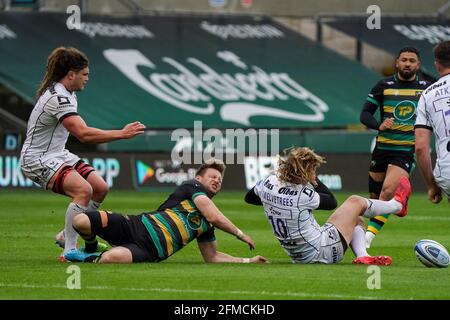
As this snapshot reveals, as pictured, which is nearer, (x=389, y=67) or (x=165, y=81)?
(x=165, y=81)

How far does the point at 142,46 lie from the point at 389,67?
7.58 m

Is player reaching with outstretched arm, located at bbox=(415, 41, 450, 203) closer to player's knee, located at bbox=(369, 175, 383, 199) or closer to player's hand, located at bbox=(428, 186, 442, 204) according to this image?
player's hand, located at bbox=(428, 186, 442, 204)

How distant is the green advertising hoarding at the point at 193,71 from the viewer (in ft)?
107

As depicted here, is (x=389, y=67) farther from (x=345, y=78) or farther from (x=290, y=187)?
(x=290, y=187)

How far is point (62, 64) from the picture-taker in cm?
1262

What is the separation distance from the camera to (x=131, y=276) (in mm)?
10828

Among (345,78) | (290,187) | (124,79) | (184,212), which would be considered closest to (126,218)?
(184,212)

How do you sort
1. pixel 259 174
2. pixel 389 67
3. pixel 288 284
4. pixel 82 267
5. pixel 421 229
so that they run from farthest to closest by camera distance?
pixel 389 67, pixel 259 174, pixel 421 229, pixel 82 267, pixel 288 284

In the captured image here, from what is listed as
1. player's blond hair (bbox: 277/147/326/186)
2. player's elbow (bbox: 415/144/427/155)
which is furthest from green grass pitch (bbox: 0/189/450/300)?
player's elbow (bbox: 415/144/427/155)

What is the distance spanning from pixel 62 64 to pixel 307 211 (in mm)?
2917

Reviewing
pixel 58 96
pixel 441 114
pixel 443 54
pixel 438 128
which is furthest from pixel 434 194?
pixel 58 96

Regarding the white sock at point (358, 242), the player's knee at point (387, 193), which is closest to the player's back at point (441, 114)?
the white sock at point (358, 242)

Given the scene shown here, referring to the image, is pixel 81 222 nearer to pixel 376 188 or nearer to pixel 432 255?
pixel 432 255

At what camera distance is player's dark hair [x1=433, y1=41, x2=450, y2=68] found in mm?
10969
